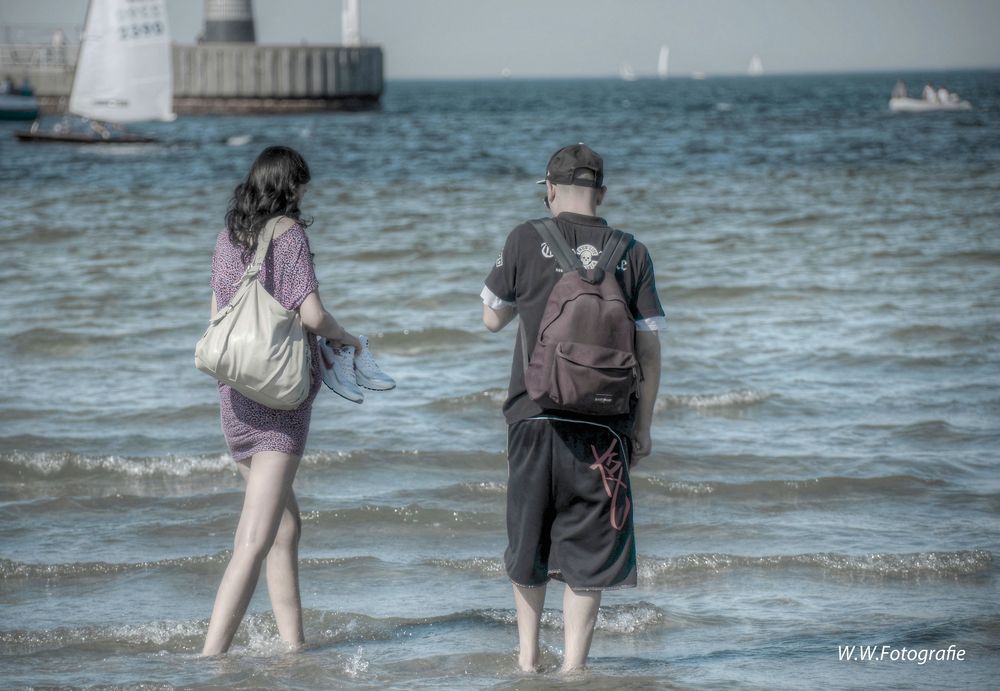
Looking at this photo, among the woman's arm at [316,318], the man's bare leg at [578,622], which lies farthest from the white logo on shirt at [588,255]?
the man's bare leg at [578,622]

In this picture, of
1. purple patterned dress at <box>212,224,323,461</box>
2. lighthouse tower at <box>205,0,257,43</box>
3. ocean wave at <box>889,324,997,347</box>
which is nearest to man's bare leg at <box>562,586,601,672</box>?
purple patterned dress at <box>212,224,323,461</box>

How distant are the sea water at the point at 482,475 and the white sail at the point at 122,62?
20.3 metres

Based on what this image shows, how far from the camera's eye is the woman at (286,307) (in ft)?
12.2

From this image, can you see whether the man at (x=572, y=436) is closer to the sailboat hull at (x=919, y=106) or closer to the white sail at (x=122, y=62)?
the white sail at (x=122, y=62)

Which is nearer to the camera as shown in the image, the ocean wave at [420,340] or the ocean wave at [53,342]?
the ocean wave at [53,342]

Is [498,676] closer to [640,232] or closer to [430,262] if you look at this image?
[430,262]

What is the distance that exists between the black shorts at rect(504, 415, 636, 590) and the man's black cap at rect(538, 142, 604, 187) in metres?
0.71

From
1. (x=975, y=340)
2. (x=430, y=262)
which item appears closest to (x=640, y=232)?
(x=430, y=262)

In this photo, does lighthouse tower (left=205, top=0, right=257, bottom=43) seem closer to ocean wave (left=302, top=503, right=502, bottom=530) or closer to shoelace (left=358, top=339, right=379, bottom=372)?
ocean wave (left=302, top=503, right=502, bottom=530)

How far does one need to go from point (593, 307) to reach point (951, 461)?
3.84m

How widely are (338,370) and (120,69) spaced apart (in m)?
33.9

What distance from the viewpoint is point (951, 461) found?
6570 mm

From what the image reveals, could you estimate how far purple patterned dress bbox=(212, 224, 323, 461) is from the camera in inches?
147

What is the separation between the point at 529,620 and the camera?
3.90 meters
